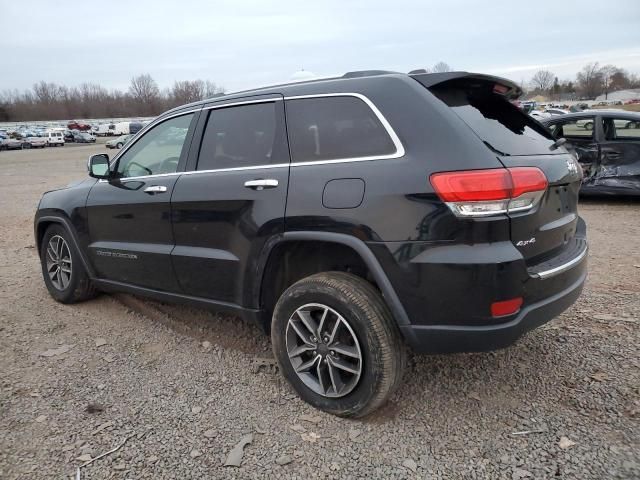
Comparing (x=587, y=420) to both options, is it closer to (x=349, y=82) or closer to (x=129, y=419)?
(x=349, y=82)

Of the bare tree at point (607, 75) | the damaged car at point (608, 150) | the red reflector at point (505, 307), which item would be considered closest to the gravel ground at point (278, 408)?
the red reflector at point (505, 307)

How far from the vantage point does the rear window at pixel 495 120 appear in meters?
2.65

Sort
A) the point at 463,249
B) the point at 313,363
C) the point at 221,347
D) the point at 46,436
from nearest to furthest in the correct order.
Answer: the point at 463,249 → the point at 46,436 → the point at 313,363 → the point at 221,347

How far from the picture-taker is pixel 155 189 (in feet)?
11.9

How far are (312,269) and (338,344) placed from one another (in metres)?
0.53

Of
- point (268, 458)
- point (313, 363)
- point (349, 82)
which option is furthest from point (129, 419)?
point (349, 82)

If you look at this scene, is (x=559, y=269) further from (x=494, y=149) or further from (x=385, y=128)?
(x=385, y=128)

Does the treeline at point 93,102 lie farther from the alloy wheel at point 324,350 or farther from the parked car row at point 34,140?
the alloy wheel at point 324,350

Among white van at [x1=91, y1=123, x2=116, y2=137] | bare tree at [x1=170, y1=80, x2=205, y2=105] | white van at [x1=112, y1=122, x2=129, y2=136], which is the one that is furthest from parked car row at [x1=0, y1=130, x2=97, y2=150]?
bare tree at [x1=170, y1=80, x2=205, y2=105]

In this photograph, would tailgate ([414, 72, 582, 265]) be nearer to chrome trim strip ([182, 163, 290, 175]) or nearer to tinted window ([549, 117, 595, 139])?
chrome trim strip ([182, 163, 290, 175])

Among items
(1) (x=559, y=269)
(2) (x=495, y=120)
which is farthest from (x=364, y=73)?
(1) (x=559, y=269)

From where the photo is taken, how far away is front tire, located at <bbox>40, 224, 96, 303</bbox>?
4512 millimetres

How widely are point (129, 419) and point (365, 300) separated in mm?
1509

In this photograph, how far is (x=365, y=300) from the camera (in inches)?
105
